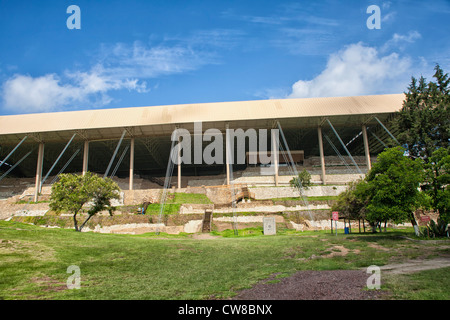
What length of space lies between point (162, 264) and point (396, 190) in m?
14.5

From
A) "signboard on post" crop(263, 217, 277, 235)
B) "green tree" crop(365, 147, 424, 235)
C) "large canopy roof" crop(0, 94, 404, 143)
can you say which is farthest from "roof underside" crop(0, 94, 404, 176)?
"green tree" crop(365, 147, 424, 235)

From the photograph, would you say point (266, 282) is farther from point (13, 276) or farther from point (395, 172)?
point (395, 172)

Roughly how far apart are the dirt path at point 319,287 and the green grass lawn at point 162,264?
0.50m

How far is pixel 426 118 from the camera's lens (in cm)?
3488

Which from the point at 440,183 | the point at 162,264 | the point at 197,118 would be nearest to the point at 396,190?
the point at 440,183

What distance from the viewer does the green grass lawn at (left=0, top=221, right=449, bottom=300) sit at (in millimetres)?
8039

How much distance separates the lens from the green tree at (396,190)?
18.5 m

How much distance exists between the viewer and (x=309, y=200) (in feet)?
123

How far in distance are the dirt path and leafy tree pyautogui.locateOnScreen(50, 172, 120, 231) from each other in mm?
20884

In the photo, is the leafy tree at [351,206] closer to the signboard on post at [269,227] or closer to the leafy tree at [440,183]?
the leafy tree at [440,183]

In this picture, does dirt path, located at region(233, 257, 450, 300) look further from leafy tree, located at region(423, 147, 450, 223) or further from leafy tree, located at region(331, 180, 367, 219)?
leafy tree, located at region(331, 180, 367, 219)

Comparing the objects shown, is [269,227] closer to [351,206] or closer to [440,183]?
[351,206]

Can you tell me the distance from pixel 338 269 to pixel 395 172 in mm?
11669
